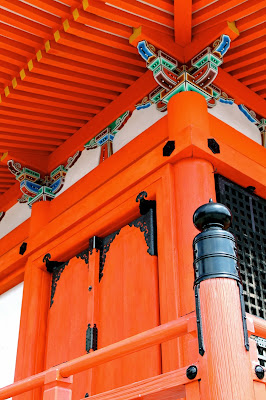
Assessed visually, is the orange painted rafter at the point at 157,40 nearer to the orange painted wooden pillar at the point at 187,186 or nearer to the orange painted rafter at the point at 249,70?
the orange painted wooden pillar at the point at 187,186

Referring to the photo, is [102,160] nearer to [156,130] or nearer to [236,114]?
[156,130]

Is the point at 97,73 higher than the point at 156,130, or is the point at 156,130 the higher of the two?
the point at 97,73

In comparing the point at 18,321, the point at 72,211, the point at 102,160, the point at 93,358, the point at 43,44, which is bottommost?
the point at 93,358

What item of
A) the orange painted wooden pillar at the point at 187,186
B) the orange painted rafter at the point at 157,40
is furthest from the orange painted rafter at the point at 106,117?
the orange painted wooden pillar at the point at 187,186

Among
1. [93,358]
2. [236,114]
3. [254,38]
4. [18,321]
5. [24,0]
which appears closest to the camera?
[93,358]

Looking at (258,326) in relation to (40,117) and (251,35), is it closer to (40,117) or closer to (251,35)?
(251,35)

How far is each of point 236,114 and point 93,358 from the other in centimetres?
284

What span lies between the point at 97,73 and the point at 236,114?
1212 mm

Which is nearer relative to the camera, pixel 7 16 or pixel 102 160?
pixel 7 16

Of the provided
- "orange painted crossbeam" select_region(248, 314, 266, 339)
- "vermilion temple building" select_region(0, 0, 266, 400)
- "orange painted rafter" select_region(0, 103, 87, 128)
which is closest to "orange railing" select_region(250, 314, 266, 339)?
"orange painted crossbeam" select_region(248, 314, 266, 339)

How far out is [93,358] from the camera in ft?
9.08

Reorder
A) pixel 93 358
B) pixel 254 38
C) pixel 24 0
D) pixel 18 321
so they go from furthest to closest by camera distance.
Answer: pixel 18 321
pixel 254 38
pixel 24 0
pixel 93 358

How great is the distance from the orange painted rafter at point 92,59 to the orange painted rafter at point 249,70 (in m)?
0.78

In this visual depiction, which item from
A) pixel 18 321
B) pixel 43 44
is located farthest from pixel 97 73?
pixel 18 321
